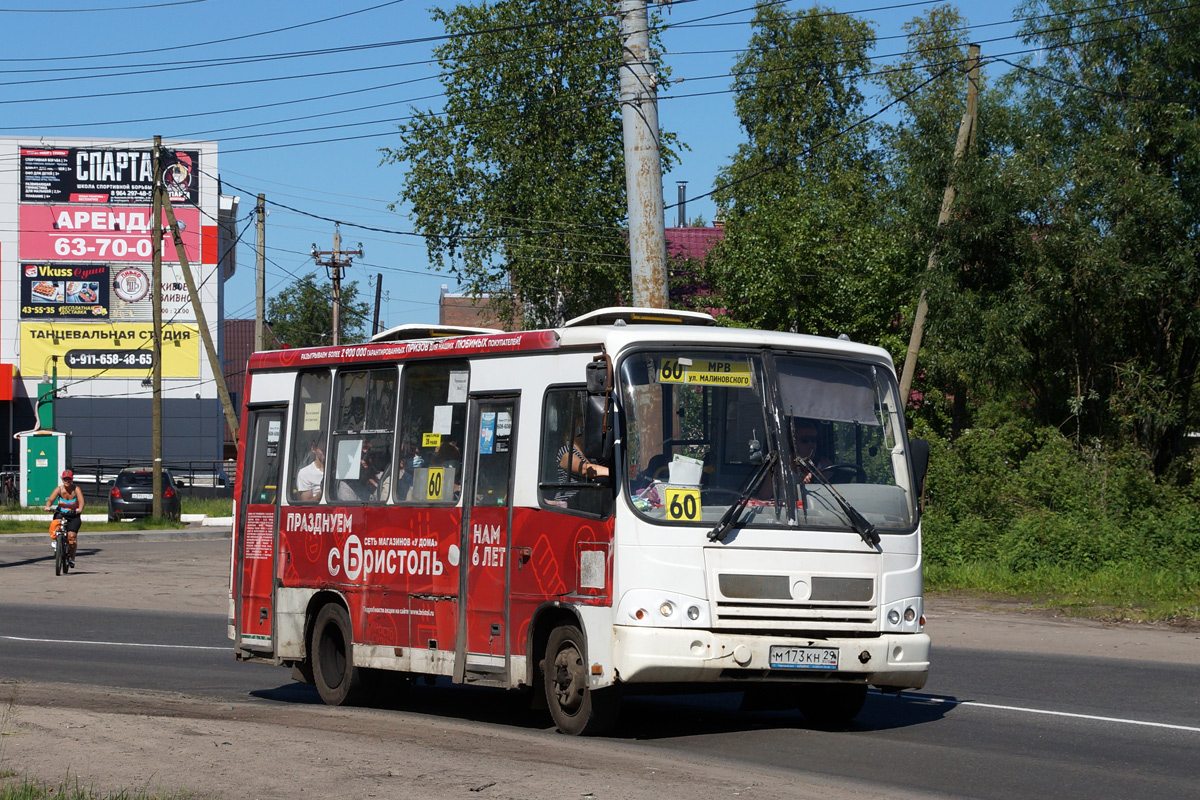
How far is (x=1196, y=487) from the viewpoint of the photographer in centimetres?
2548

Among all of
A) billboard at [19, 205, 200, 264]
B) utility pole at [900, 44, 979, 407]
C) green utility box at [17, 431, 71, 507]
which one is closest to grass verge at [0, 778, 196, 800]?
utility pole at [900, 44, 979, 407]

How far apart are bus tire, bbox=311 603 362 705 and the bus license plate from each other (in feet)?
13.0

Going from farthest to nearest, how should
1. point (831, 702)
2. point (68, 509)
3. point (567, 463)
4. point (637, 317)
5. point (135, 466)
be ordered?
point (135, 466), point (68, 509), point (637, 317), point (831, 702), point (567, 463)

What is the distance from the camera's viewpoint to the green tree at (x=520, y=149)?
50.3 metres

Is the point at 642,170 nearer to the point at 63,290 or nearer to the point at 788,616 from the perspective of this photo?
the point at 788,616

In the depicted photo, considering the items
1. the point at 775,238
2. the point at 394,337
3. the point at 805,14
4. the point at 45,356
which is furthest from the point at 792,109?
the point at 394,337

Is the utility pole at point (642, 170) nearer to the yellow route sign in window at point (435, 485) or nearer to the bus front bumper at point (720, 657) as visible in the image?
the yellow route sign in window at point (435, 485)

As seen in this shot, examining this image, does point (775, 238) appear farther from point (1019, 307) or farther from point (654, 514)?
point (654, 514)

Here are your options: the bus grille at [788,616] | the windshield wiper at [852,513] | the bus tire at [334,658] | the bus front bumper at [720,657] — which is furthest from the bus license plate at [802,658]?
the bus tire at [334,658]

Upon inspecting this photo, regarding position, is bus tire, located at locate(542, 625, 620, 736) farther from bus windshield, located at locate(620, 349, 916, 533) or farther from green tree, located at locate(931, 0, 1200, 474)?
green tree, located at locate(931, 0, 1200, 474)

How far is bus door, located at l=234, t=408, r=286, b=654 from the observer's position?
12547mm

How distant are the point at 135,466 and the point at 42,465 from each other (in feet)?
16.5

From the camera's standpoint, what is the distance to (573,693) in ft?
31.0

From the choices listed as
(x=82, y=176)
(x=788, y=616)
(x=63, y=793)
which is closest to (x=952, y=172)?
(x=788, y=616)
